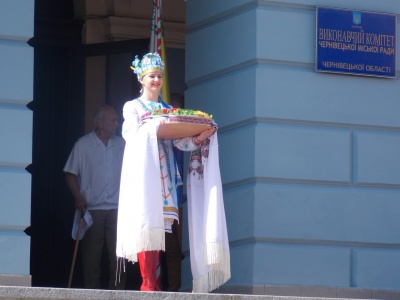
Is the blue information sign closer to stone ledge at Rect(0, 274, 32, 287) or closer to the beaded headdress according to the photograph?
the beaded headdress

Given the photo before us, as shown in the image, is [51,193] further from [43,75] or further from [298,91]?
[298,91]

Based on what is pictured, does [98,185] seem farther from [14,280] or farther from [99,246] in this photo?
[14,280]

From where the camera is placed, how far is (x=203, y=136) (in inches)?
396

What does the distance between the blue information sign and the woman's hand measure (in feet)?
5.10

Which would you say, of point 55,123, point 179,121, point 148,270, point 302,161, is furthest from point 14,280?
point 55,123

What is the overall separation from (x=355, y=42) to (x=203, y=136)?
1943 millimetres

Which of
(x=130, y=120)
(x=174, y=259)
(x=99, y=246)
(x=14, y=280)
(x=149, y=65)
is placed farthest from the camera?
(x=99, y=246)

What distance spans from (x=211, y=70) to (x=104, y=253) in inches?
82.7

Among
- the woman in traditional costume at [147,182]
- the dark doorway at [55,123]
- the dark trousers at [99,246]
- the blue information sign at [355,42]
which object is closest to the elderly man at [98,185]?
the dark trousers at [99,246]

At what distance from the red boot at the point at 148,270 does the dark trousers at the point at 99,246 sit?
2.48 metres

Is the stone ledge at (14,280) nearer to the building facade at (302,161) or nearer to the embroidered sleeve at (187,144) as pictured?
the embroidered sleeve at (187,144)

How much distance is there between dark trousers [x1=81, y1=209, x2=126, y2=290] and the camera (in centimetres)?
1232

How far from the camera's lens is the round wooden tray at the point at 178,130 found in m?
9.93

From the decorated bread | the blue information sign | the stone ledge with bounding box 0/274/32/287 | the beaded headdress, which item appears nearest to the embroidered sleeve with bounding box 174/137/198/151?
the decorated bread
